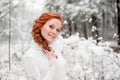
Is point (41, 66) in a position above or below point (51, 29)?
below

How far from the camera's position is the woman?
2559 mm

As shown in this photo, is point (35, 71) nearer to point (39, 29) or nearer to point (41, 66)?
point (41, 66)

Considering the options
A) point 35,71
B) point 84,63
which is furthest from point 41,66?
point 84,63

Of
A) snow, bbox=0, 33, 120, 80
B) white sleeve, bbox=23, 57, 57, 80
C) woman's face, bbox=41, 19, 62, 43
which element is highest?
woman's face, bbox=41, 19, 62, 43

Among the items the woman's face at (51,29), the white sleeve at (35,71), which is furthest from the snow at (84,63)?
the white sleeve at (35,71)

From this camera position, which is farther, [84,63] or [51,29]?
[84,63]

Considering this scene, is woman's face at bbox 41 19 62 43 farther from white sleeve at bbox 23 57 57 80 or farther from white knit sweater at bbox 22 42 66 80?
white sleeve at bbox 23 57 57 80

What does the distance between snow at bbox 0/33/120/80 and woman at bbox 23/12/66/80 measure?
3.24 m

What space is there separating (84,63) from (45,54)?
4824 mm

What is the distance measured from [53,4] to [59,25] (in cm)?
2130

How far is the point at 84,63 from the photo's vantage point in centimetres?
743

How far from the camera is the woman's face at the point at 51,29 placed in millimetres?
2671

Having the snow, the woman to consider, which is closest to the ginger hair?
the woman

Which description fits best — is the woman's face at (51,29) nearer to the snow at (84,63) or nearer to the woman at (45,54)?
the woman at (45,54)
